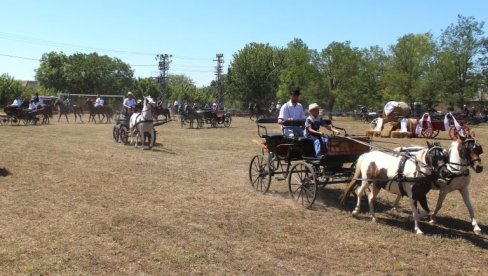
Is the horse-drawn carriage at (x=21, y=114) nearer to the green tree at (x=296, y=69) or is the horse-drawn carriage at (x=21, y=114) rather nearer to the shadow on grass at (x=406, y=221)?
the shadow on grass at (x=406, y=221)

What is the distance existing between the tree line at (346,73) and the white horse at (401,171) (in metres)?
45.8

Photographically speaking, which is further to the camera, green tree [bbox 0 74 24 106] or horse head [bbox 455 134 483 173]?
green tree [bbox 0 74 24 106]

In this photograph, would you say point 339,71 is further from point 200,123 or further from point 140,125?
point 140,125

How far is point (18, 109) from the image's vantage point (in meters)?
29.6

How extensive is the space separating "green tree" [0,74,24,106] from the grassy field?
7002cm

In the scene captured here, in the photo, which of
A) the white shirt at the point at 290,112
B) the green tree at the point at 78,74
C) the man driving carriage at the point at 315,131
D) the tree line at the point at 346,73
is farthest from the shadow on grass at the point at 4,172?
the green tree at the point at 78,74

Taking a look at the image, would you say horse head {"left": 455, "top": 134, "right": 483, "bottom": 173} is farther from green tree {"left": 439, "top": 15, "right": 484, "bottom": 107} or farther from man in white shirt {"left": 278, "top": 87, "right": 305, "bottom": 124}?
green tree {"left": 439, "top": 15, "right": 484, "bottom": 107}

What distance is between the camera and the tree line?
168ft

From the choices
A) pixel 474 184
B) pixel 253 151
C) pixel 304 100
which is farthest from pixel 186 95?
pixel 474 184

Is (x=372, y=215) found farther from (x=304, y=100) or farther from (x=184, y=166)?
(x=304, y=100)

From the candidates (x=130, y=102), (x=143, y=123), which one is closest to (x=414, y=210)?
(x=143, y=123)

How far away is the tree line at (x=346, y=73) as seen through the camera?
2013 inches

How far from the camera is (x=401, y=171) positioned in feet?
24.3

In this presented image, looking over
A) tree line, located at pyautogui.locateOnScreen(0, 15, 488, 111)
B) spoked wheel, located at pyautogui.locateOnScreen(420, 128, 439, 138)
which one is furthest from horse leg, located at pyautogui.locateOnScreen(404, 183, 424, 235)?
tree line, located at pyautogui.locateOnScreen(0, 15, 488, 111)
